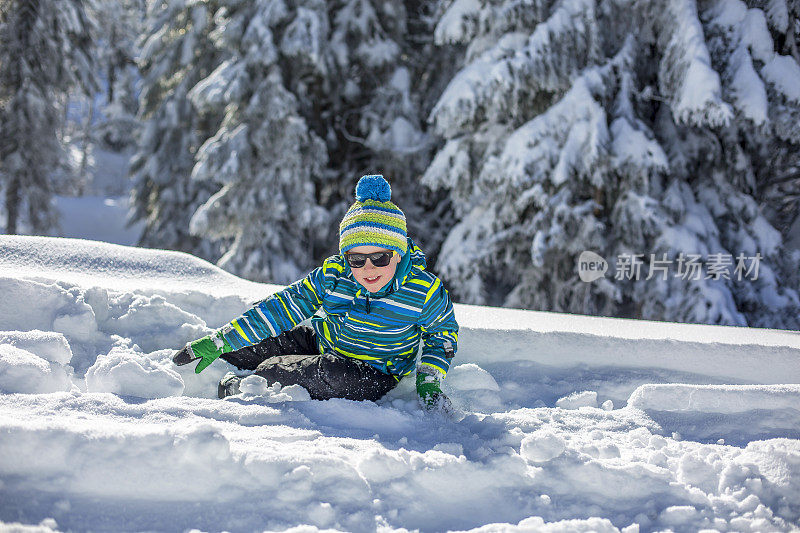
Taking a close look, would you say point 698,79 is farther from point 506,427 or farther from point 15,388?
point 15,388

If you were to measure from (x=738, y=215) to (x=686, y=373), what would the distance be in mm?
4700

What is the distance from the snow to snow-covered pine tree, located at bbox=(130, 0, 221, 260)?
26.1 ft

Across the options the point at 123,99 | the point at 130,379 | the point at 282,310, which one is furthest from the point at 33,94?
the point at 123,99

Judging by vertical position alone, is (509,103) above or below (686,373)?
above

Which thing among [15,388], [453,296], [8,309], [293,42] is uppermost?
[293,42]

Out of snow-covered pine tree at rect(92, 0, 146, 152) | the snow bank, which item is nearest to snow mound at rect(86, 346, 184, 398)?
the snow bank

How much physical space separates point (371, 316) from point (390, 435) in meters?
0.62

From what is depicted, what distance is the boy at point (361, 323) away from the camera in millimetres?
2430

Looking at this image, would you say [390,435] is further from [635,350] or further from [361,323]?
[635,350]

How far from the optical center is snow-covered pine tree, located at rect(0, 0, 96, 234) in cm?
1029

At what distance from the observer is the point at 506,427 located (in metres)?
2.12

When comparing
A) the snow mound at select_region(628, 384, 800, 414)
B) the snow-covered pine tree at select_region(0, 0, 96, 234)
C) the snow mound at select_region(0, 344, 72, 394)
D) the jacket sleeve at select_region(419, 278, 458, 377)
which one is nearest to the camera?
the snow mound at select_region(0, 344, 72, 394)

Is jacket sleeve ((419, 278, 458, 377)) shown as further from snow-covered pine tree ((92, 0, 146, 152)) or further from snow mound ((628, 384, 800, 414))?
snow-covered pine tree ((92, 0, 146, 152))

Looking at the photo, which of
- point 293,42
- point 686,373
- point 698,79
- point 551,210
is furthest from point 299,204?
point 686,373
